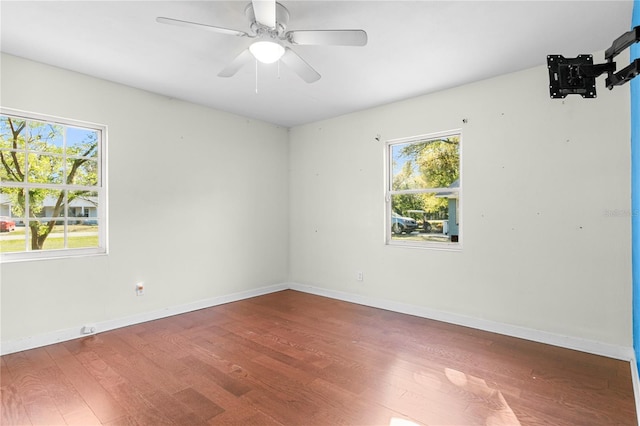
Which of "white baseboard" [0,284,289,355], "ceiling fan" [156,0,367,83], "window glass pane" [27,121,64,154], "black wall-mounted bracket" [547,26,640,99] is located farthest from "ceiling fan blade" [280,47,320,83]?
"white baseboard" [0,284,289,355]

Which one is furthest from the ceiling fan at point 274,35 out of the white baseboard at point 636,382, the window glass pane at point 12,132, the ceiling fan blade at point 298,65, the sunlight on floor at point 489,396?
the white baseboard at point 636,382

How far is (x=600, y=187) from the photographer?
2.89m

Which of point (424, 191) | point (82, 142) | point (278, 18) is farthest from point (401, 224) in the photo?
point (82, 142)

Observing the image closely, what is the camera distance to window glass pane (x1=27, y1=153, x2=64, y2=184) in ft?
10.4

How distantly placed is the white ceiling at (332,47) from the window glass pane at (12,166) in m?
0.91

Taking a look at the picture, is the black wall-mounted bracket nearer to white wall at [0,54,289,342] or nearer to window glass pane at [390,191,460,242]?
window glass pane at [390,191,460,242]

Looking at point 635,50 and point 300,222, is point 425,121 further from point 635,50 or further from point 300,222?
point 300,222

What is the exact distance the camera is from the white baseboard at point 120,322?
2.96m

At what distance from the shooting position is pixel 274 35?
7.81 feet

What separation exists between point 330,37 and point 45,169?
3.08 m

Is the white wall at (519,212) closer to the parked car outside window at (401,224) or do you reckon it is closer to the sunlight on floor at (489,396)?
the parked car outside window at (401,224)

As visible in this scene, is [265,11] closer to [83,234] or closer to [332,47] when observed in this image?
[332,47]

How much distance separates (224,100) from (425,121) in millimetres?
2524

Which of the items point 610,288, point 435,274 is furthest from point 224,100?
point 610,288
